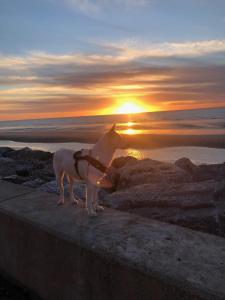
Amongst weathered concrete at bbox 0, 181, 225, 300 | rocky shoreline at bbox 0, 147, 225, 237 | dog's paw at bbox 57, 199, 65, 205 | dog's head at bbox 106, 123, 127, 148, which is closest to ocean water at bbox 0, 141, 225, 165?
rocky shoreline at bbox 0, 147, 225, 237

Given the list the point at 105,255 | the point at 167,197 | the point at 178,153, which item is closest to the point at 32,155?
the point at 178,153

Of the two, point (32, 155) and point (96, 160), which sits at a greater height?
point (96, 160)

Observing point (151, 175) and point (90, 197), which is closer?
point (90, 197)

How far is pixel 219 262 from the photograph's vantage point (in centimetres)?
266

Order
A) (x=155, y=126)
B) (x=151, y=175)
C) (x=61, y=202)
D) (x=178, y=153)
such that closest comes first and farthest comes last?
(x=61, y=202)
(x=151, y=175)
(x=178, y=153)
(x=155, y=126)

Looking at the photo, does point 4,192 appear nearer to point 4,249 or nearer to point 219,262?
point 4,249

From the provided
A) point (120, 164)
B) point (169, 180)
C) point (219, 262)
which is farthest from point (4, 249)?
point (120, 164)

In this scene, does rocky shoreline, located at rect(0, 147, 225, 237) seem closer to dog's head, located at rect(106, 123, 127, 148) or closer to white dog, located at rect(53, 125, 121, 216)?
white dog, located at rect(53, 125, 121, 216)

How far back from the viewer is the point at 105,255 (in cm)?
286

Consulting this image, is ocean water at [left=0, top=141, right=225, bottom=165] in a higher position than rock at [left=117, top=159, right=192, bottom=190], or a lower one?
lower

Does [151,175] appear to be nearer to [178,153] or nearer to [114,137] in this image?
[114,137]

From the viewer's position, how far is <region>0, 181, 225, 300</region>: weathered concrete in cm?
252

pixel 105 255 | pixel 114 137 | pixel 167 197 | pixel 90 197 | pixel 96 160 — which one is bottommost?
pixel 167 197

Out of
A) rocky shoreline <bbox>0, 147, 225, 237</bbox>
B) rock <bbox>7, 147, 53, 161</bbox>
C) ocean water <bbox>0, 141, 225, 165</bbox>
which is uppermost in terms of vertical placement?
rocky shoreline <bbox>0, 147, 225, 237</bbox>
